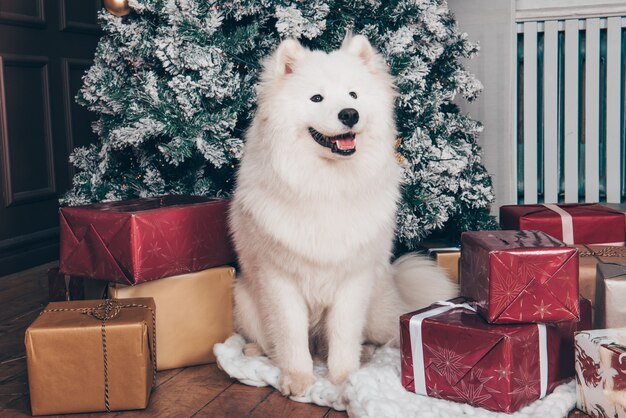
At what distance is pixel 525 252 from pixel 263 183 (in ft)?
2.54

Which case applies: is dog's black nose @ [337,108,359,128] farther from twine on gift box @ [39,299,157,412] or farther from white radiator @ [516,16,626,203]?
white radiator @ [516,16,626,203]

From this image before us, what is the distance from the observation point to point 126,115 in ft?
8.74

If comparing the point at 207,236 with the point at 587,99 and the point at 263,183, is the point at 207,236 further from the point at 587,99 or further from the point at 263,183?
the point at 587,99

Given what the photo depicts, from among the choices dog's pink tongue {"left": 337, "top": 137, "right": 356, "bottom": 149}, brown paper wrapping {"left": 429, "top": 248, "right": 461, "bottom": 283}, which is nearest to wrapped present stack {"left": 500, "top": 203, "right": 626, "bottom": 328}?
brown paper wrapping {"left": 429, "top": 248, "right": 461, "bottom": 283}

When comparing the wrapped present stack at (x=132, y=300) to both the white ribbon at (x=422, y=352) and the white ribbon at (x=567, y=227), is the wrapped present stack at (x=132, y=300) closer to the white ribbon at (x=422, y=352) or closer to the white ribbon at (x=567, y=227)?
the white ribbon at (x=422, y=352)

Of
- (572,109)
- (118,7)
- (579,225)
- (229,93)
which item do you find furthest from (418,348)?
(572,109)

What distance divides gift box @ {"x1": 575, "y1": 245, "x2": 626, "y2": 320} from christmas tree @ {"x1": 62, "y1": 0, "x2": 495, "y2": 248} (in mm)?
731

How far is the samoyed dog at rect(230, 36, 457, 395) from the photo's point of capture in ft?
6.42

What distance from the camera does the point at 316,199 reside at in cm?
201

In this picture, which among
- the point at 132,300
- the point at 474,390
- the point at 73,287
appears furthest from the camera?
the point at 73,287

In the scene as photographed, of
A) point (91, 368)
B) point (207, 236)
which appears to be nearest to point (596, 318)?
point (207, 236)

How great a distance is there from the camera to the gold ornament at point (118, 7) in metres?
2.68

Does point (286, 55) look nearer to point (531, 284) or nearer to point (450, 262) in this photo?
point (531, 284)

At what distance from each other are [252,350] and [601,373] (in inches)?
42.2
